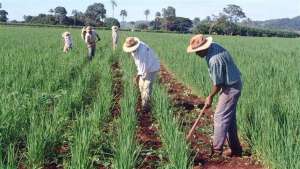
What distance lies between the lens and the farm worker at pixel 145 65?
22.8 ft

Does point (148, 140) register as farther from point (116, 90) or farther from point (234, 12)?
point (234, 12)

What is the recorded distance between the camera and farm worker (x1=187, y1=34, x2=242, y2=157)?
484 cm

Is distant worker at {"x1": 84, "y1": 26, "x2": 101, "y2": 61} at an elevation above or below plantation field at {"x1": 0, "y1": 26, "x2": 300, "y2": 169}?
above

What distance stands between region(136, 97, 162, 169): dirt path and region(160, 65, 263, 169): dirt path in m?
0.40

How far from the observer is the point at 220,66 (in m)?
4.80

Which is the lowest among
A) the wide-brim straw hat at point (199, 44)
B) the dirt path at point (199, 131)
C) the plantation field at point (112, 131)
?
the dirt path at point (199, 131)

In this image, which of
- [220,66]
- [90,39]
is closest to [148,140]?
[220,66]

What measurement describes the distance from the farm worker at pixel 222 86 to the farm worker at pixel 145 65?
6.68 feet

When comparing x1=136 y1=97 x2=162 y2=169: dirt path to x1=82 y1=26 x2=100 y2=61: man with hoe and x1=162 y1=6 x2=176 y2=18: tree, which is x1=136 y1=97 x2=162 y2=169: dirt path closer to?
x1=82 y1=26 x2=100 y2=61: man with hoe

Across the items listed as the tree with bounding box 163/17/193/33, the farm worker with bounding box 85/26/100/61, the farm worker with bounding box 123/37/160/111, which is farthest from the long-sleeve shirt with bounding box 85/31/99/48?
the tree with bounding box 163/17/193/33

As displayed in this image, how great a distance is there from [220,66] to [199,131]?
1709 mm

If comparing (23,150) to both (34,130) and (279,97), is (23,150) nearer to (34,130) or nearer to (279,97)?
(34,130)

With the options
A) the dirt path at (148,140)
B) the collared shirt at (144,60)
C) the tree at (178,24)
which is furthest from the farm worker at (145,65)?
the tree at (178,24)

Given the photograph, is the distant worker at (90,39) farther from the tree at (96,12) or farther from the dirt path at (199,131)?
the tree at (96,12)
